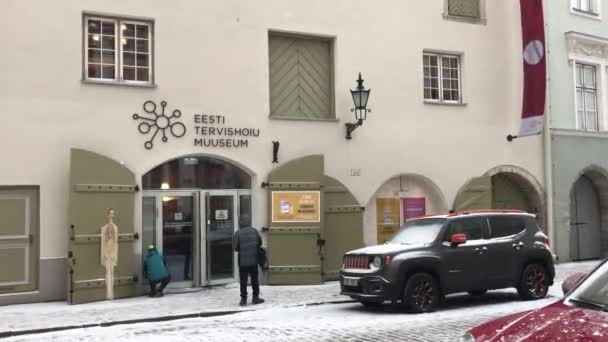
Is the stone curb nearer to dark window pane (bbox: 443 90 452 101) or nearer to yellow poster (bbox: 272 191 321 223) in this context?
yellow poster (bbox: 272 191 321 223)

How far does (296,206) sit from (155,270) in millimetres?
3754

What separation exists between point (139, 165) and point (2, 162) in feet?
9.06

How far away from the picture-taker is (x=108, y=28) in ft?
46.8

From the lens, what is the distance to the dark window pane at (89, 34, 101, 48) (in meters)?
14.0

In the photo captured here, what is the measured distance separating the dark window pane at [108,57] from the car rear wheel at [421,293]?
8199 mm

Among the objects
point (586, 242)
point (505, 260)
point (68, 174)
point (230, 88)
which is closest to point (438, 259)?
point (505, 260)

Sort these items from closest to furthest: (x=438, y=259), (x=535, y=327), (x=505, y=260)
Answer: (x=535, y=327)
(x=438, y=259)
(x=505, y=260)

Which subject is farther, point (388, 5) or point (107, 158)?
point (388, 5)

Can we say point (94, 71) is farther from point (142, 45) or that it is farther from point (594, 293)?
point (594, 293)

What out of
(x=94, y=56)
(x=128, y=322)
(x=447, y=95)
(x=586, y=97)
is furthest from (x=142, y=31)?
(x=586, y=97)

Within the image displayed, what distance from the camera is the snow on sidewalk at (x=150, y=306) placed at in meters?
11.0

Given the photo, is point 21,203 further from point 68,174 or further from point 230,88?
point 230,88

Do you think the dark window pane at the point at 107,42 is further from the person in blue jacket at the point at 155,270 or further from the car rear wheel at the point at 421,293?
the car rear wheel at the point at 421,293

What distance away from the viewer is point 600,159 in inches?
816
